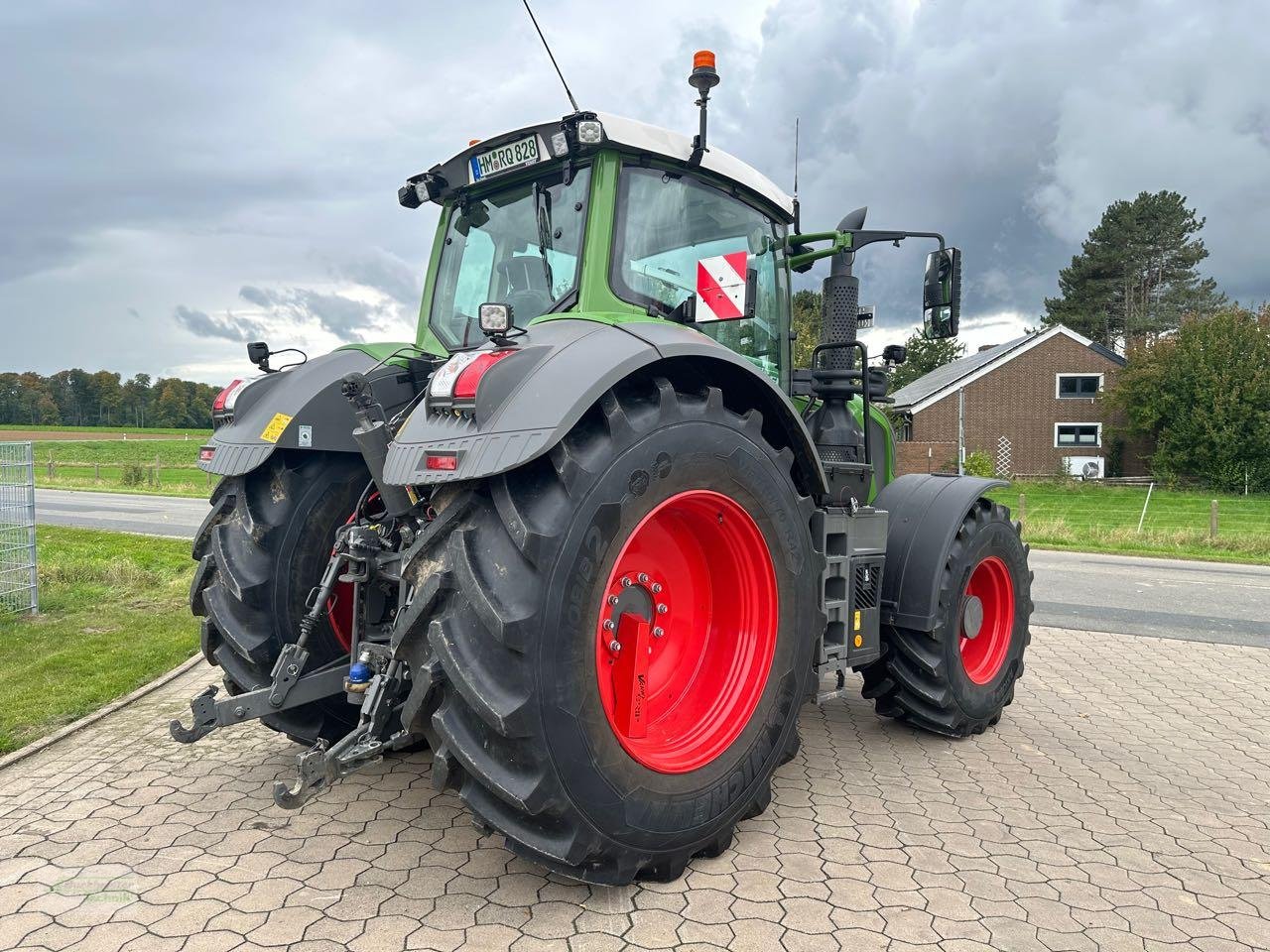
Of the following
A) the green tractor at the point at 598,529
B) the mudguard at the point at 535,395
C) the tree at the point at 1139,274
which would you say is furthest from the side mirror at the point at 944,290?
the tree at the point at 1139,274

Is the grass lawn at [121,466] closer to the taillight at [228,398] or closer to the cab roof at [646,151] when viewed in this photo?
the taillight at [228,398]

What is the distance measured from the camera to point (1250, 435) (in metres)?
30.4

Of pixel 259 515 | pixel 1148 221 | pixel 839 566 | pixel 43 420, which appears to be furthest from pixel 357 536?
pixel 43 420

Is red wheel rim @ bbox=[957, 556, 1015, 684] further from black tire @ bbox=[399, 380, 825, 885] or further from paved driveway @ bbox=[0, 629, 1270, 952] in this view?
black tire @ bbox=[399, 380, 825, 885]

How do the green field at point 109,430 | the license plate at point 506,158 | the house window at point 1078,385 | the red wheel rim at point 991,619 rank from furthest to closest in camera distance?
the green field at point 109,430, the house window at point 1078,385, the red wheel rim at point 991,619, the license plate at point 506,158

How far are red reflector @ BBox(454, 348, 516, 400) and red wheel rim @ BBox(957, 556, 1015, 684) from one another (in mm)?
3065

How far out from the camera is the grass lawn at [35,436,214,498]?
29.0 metres

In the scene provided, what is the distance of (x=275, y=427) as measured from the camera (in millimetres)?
3451

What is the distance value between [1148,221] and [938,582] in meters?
54.7

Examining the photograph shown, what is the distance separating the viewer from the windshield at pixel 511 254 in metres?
3.44

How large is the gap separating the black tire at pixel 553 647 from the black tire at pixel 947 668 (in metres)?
1.72

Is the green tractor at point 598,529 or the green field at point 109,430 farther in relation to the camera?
the green field at point 109,430

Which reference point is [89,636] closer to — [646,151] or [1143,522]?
[646,151]

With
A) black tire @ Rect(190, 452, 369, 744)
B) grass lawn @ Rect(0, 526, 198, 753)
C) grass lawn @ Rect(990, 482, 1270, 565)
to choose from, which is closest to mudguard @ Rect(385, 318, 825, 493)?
black tire @ Rect(190, 452, 369, 744)
